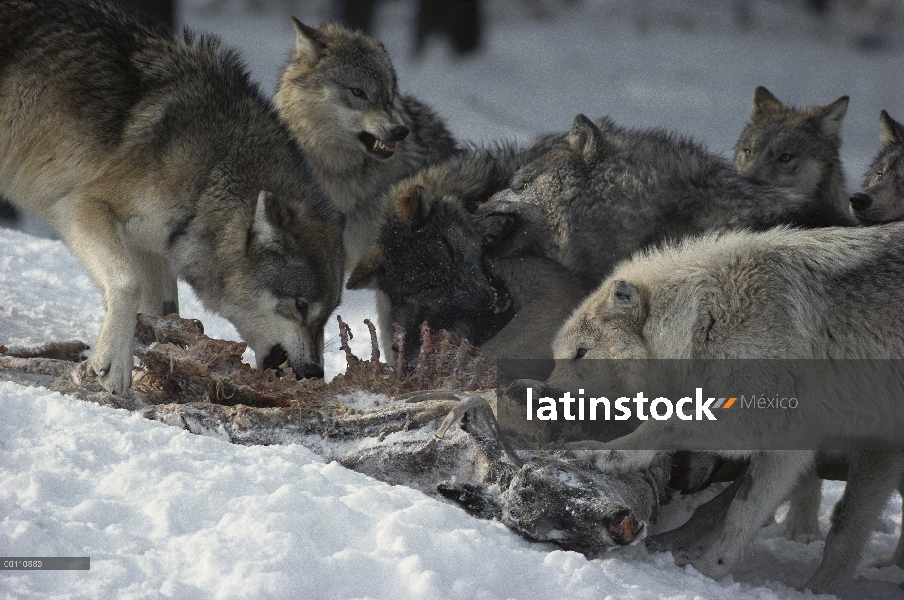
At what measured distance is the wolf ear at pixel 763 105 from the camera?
5.91m

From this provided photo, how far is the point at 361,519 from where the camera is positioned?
231 cm

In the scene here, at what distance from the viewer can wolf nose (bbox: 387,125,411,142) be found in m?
5.29

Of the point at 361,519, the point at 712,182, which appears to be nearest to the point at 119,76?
the point at 361,519

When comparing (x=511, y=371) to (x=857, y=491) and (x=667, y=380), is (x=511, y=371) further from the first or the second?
(x=857, y=491)

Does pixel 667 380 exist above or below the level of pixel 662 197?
below

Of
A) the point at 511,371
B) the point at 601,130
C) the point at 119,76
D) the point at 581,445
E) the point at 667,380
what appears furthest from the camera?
the point at 601,130

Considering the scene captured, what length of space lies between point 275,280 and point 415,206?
1.08 m

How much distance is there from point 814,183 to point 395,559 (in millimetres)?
4391

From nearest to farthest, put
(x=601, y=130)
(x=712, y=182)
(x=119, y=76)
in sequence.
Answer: (x=119, y=76) → (x=712, y=182) → (x=601, y=130)

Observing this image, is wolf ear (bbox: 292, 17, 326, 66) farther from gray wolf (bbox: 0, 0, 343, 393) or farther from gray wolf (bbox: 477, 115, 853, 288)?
gray wolf (bbox: 477, 115, 853, 288)

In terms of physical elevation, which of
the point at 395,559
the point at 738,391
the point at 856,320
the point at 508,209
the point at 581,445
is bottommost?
the point at 395,559

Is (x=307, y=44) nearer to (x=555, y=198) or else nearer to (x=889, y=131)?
(x=555, y=198)

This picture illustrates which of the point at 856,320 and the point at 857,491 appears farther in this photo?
the point at 857,491

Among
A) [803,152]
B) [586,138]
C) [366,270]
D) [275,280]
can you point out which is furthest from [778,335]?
[803,152]
